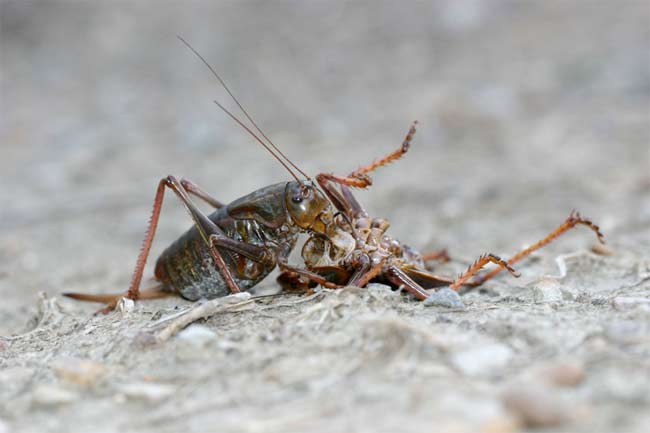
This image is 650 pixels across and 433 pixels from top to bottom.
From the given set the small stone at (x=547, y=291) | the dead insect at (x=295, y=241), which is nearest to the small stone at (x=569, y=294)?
the small stone at (x=547, y=291)

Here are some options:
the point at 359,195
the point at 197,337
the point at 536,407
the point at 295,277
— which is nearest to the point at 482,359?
the point at 536,407

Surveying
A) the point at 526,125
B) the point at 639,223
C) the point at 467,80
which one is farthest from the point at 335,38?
the point at 639,223

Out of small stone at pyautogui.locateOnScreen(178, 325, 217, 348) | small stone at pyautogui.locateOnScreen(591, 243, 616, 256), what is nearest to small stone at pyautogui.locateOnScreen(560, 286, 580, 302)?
small stone at pyautogui.locateOnScreen(591, 243, 616, 256)

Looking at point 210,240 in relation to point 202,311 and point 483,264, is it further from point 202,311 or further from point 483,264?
point 483,264

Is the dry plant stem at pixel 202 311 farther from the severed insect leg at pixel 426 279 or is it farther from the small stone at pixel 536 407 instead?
the small stone at pixel 536 407

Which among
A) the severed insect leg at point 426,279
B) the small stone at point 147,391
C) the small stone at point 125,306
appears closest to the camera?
the small stone at point 147,391

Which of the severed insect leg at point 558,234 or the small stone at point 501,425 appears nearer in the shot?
A: the small stone at point 501,425

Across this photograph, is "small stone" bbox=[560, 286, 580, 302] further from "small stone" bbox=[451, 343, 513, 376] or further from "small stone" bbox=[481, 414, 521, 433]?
"small stone" bbox=[481, 414, 521, 433]
